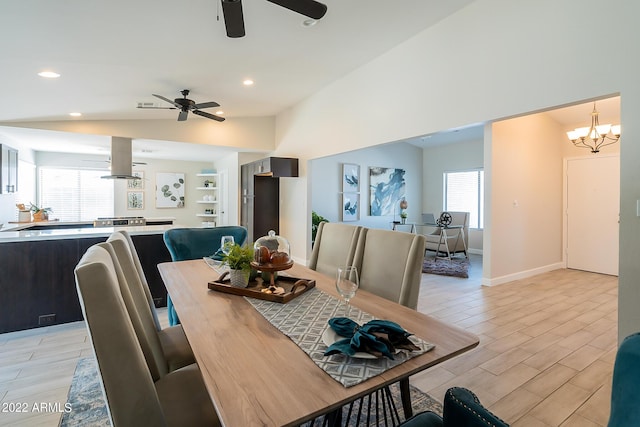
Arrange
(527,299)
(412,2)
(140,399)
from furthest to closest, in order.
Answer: (527,299), (412,2), (140,399)

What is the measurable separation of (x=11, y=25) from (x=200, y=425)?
3.17m

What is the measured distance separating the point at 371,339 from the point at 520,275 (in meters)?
4.94

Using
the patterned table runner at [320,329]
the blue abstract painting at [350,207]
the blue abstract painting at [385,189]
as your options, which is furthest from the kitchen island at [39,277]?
the blue abstract painting at [385,189]

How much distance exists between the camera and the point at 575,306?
A: 3.62 m

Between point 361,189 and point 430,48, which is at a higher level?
point 430,48

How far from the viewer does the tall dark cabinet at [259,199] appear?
6.37m

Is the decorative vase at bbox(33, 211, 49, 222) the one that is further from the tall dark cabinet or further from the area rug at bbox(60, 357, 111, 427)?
the area rug at bbox(60, 357, 111, 427)

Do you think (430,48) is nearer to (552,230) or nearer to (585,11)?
(585,11)

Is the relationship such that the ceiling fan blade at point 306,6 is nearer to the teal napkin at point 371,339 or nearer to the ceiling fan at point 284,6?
the ceiling fan at point 284,6

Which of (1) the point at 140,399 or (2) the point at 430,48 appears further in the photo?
(2) the point at 430,48

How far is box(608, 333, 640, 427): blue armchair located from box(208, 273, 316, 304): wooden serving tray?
1106mm

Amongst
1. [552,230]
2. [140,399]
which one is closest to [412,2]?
[140,399]

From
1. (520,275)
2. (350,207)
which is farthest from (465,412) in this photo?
(350,207)

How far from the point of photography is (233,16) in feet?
6.26
